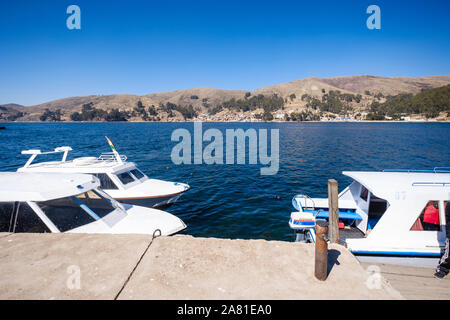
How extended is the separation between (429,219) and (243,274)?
9384 millimetres

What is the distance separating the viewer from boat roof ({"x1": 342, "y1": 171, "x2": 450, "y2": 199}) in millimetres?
9375

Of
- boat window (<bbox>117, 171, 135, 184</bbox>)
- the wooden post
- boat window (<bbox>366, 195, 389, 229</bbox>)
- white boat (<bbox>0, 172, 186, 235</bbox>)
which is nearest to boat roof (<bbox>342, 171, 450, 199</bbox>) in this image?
boat window (<bbox>366, 195, 389, 229</bbox>)

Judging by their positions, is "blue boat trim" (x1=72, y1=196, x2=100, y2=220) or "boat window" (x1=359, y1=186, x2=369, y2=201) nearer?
"blue boat trim" (x1=72, y1=196, x2=100, y2=220)

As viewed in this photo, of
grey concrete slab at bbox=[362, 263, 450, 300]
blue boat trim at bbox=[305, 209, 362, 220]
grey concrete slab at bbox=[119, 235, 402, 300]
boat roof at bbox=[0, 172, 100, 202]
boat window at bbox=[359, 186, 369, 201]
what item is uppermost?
boat roof at bbox=[0, 172, 100, 202]

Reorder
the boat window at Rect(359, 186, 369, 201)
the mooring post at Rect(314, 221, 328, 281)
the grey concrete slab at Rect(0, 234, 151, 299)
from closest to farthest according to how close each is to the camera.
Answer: the grey concrete slab at Rect(0, 234, 151, 299) → the mooring post at Rect(314, 221, 328, 281) → the boat window at Rect(359, 186, 369, 201)

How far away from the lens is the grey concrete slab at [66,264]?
12.6 feet

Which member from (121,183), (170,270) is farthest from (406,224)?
(121,183)

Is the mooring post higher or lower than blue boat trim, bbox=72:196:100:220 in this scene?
higher

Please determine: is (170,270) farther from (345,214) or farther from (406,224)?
(345,214)

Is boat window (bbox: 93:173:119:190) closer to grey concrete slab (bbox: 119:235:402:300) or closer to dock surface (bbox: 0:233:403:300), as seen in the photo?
dock surface (bbox: 0:233:403:300)

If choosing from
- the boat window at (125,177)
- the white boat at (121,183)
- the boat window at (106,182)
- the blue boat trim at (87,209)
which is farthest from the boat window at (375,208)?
the boat window at (106,182)

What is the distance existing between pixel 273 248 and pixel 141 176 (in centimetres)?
1418

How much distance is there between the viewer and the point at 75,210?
882cm

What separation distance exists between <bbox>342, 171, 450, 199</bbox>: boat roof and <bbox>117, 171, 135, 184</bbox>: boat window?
13.7m
